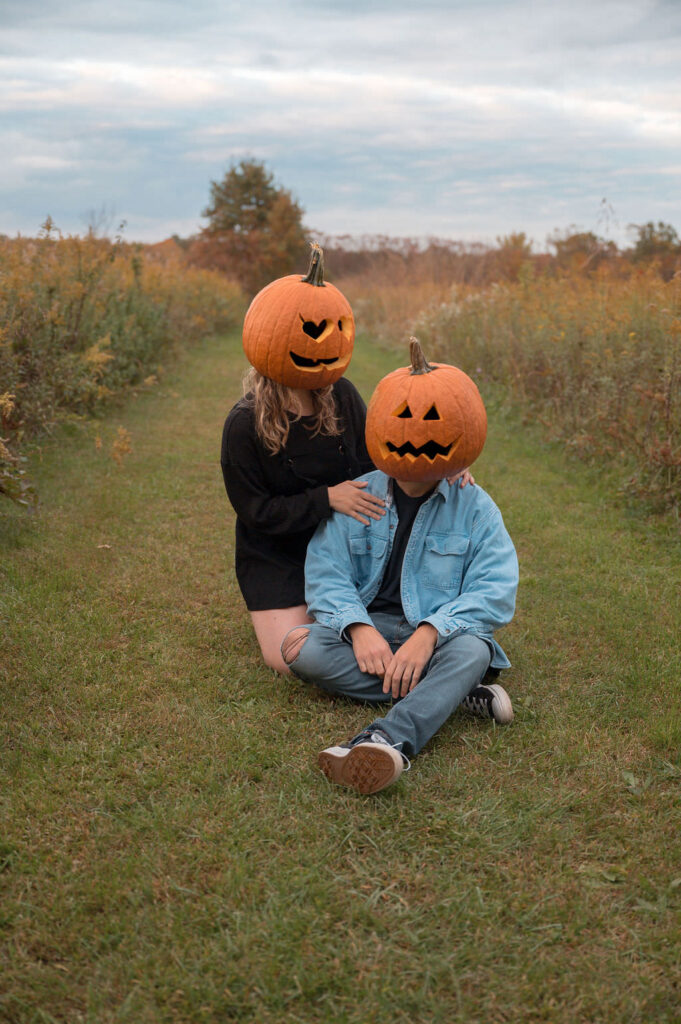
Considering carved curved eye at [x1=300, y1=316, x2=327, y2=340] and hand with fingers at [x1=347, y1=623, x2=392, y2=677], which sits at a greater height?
carved curved eye at [x1=300, y1=316, x2=327, y2=340]

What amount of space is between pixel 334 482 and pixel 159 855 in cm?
176

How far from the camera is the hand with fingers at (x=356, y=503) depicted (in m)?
3.44

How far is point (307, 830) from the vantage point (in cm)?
260

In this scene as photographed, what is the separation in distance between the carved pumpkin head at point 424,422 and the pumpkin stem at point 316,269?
511mm

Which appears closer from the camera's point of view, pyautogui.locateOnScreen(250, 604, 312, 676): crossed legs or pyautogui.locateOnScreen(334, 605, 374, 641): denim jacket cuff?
pyautogui.locateOnScreen(334, 605, 374, 641): denim jacket cuff

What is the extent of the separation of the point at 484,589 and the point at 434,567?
21 cm

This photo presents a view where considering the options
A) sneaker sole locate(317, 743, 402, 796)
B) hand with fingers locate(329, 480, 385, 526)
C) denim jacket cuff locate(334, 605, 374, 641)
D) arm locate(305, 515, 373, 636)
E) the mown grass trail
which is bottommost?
the mown grass trail

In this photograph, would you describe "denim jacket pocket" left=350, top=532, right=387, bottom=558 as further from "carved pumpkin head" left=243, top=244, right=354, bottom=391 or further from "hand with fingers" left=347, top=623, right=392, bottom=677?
"carved pumpkin head" left=243, top=244, right=354, bottom=391

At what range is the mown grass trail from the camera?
2.07m

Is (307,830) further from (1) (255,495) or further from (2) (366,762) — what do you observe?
(1) (255,495)

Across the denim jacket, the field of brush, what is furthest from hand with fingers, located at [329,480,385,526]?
the field of brush

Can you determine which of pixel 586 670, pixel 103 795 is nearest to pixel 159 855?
pixel 103 795

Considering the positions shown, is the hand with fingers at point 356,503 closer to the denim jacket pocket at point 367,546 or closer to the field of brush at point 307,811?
the denim jacket pocket at point 367,546

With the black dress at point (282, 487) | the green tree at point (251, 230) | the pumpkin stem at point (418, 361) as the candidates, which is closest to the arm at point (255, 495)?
the black dress at point (282, 487)
